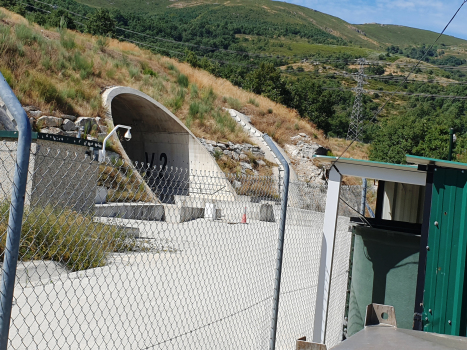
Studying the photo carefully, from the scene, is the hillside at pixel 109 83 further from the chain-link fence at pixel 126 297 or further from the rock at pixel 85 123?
the chain-link fence at pixel 126 297

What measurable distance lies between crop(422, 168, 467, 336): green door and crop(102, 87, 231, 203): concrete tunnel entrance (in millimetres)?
16387

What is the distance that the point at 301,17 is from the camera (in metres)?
155

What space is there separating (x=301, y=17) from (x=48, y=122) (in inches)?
5859

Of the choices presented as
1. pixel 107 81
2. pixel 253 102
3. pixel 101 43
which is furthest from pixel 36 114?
pixel 253 102

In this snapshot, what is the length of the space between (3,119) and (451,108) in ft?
191

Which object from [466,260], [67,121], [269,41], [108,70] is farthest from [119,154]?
[269,41]

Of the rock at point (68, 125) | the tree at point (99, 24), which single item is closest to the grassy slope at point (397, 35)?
the tree at point (99, 24)

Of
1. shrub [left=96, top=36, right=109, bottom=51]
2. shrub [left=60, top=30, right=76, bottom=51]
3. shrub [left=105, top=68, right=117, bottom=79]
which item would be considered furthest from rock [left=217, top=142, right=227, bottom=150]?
shrub [left=60, top=30, right=76, bottom=51]

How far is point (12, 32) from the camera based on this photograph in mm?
21156

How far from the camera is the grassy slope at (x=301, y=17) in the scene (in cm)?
14150

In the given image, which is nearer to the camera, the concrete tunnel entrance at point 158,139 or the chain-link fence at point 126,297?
the chain-link fence at point 126,297

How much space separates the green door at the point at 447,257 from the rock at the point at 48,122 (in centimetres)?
1564

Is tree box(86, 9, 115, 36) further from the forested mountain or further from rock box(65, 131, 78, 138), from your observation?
rock box(65, 131, 78, 138)

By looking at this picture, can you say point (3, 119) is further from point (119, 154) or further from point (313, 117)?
point (313, 117)
